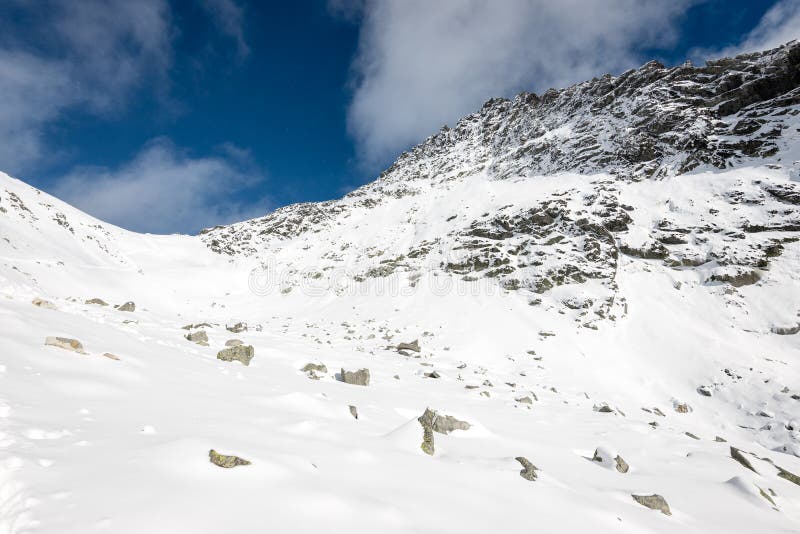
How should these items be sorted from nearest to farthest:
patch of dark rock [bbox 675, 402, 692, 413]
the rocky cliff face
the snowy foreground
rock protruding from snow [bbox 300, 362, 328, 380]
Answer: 1. the snowy foreground
2. rock protruding from snow [bbox 300, 362, 328, 380]
3. patch of dark rock [bbox 675, 402, 692, 413]
4. the rocky cliff face

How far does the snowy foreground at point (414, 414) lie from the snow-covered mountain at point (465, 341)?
42 millimetres

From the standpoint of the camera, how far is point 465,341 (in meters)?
20.8

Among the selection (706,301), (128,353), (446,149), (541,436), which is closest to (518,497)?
(541,436)

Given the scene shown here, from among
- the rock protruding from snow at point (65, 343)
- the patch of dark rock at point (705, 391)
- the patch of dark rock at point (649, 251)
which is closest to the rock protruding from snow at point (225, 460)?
the rock protruding from snow at point (65, 343)

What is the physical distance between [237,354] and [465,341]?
14.4m

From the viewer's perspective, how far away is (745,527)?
4762mm

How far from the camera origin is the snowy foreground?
2600mm

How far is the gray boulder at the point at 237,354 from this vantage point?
869cm

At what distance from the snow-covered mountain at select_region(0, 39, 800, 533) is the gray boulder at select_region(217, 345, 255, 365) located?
A: 91mm

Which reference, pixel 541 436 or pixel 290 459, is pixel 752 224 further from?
pixel 290 459

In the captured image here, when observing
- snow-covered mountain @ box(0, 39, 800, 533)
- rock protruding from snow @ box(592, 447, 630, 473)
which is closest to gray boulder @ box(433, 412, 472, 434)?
snow-covered mountain @ box(0, 39, 800, 533)

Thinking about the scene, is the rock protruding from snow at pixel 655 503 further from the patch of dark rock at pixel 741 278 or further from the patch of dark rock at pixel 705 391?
the patch of dark rock at pixel 741 278

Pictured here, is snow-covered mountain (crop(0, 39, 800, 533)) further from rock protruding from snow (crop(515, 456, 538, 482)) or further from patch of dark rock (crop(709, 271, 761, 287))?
patch of dark rock (crop(709, 271, 761, 287))

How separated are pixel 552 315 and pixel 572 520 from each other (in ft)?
73.0
